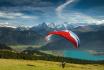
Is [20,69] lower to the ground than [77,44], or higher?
lower

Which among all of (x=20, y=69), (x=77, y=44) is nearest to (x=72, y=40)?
(x=77, y=44)

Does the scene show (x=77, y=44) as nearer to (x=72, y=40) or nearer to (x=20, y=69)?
(x=72, y=40)

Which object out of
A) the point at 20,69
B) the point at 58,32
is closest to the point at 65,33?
the point at 58,32

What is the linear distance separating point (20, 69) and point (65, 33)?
16.7 metres

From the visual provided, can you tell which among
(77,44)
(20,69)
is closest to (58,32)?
(77,44)

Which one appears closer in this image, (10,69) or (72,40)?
(72,40)

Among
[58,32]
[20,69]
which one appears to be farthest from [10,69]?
[58,32]

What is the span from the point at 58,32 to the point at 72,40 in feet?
12.2

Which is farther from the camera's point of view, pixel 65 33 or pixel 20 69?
pixel 20 69

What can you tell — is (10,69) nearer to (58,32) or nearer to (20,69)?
(20,69)

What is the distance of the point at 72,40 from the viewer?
42.7 metres

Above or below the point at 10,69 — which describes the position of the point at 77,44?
above

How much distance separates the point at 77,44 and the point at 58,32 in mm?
4696

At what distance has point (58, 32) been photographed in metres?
45.2
